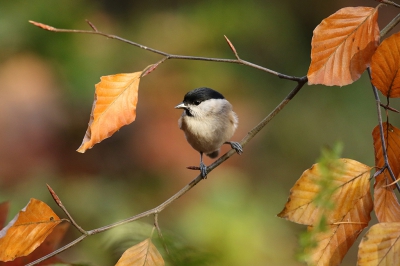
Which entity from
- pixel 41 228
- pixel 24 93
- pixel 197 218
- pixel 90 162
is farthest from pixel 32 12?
pixel 41 228

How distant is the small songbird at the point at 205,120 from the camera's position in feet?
4.39

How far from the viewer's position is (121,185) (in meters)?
2.31

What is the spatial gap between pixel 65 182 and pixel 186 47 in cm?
101

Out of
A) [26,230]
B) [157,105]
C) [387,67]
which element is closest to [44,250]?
[26,230]

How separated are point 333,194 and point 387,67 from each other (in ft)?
0.58

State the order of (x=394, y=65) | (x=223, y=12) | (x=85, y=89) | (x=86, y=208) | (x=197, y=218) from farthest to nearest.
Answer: (x=223, y=12) < (x=85, y=89) < (x=86, y=208) < (x=197, y=218) < (x=394, y=65)

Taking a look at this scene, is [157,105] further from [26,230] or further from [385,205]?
[385,205]

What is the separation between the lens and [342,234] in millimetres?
625

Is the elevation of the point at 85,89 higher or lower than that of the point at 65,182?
higher

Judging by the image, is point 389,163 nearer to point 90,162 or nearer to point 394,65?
point 394,65

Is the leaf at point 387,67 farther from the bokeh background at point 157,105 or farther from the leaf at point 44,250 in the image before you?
the bokeh background at point 157,105

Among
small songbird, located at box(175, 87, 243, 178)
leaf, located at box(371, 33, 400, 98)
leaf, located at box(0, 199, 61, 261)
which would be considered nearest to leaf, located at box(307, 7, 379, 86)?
leaf, located at box(371, 33, 400, 98)

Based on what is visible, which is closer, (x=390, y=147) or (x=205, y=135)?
(x=390, y=147)

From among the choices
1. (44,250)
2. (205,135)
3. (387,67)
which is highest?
(387,67)
